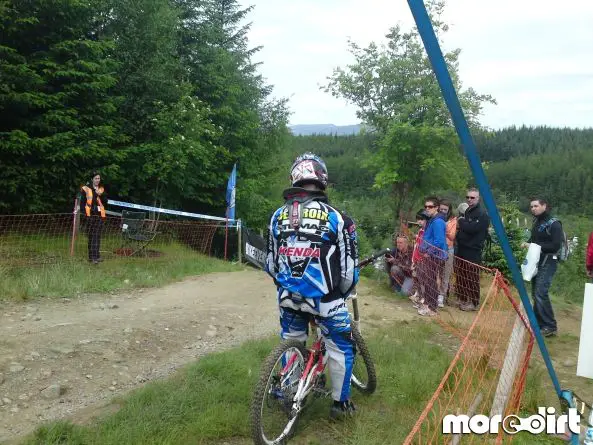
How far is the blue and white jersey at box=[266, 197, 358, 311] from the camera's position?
3230 millimetres

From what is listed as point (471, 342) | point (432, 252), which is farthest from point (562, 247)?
point (471, 342)

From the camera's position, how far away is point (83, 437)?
125 inches

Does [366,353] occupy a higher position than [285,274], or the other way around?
[285,274]

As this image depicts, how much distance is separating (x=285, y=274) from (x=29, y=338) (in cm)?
316

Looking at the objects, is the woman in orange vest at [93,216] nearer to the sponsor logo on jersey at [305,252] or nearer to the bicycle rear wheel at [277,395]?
the bicycle rear wheel at [277,395]

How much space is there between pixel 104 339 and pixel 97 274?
12.2 ft

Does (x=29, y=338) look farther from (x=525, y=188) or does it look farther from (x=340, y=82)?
(x=525, y=188)

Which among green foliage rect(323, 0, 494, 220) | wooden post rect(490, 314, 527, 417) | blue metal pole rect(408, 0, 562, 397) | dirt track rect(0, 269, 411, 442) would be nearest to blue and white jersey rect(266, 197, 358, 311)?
wooden post rect(490, 314, 527, 417)

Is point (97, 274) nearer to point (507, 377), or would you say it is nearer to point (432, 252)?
point (432, 252)

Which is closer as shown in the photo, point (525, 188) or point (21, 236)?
point (21, 236)

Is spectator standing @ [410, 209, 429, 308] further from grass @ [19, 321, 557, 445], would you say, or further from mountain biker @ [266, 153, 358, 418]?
mountain biker @ [266, 153, 358, 418]

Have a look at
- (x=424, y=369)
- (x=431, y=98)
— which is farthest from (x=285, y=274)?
(x=431, y=98)

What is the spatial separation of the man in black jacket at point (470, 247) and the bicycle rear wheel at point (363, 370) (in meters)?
4.25

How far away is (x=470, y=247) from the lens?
26.9ft
